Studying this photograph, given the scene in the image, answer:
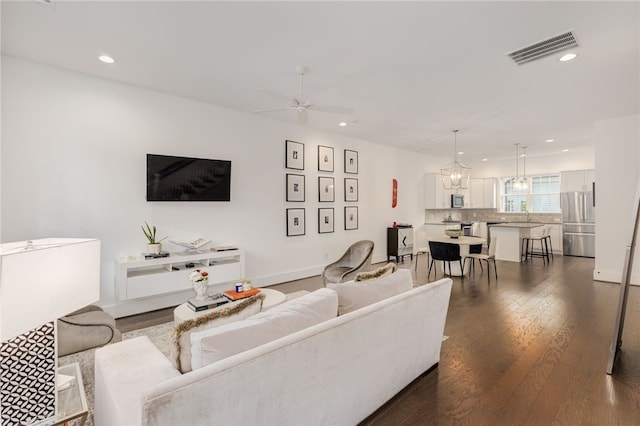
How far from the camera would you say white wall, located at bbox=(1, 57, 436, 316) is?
3158 millimetres

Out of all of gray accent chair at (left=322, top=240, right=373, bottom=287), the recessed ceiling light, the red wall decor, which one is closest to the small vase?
gray accent chair at (left=322, top=240, right=373, bottom=287)

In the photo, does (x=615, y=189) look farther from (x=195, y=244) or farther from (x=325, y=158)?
(x=195, y=244)

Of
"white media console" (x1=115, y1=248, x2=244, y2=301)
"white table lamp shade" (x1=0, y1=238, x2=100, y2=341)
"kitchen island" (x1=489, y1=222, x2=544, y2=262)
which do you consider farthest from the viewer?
"kitchen island" (x1=489, y1=222, x2=544, y2=262)

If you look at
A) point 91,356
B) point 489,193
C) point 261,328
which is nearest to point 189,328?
point 261,328

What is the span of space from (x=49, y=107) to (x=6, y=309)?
10.8 feet

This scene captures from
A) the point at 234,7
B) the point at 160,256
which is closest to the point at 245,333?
the point at 234,7

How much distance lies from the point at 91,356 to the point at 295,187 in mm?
3680

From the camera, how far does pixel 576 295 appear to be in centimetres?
449

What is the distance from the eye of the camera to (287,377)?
1.38 metres

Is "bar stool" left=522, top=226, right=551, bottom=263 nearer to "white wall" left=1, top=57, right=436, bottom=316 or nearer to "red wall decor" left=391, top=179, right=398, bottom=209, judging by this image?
"red wall decor" left=391, top=179, right=398, bottom=209

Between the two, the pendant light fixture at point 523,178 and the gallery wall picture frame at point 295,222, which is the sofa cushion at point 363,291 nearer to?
the gallery wall picture frame at point 295,222

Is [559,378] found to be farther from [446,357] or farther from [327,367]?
[327,367]

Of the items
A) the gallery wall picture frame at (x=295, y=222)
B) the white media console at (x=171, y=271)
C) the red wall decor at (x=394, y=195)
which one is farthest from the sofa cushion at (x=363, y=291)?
the red wall decor at (x=394, y=195)

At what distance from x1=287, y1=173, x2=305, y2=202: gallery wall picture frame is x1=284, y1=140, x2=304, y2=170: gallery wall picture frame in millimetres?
172
